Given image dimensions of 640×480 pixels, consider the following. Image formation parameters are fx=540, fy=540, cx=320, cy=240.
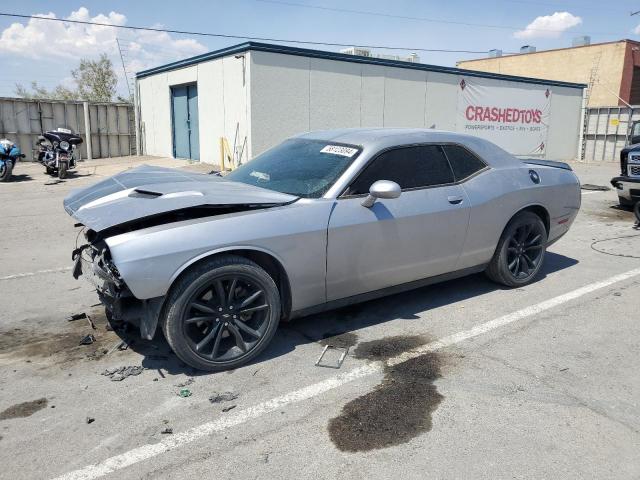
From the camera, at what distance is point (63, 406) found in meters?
3.26

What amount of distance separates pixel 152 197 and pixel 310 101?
535 inches

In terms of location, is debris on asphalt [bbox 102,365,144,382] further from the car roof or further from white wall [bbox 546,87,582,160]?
white wall [bbox 546,87,582,160]

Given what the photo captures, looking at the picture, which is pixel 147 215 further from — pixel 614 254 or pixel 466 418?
pixel 614 254

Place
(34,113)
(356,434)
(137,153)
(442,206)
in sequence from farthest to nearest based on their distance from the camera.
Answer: (137,153) → (34,113) → (442,206) → (356,434)

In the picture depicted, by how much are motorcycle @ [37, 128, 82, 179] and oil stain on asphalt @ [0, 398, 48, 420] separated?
43.2 ft

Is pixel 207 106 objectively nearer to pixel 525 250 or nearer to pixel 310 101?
pixel 310 101

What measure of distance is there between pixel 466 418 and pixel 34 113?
20.1 meters

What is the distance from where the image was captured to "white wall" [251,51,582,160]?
15.8 metres

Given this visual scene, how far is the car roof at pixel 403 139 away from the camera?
4477 mm

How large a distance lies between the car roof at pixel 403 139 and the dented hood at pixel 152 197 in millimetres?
904

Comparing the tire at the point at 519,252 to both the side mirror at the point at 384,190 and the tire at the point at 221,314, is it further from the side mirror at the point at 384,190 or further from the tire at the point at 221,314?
the tire at the point at 221,314

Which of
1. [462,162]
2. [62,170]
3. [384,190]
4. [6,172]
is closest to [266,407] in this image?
[384,190]

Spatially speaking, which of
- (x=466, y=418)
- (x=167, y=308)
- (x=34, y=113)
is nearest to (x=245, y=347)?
(x=167, y=308)

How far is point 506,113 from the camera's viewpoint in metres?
22.8
